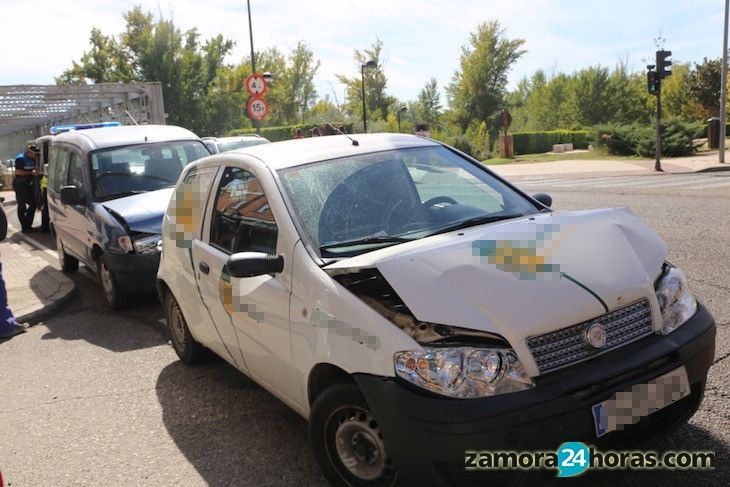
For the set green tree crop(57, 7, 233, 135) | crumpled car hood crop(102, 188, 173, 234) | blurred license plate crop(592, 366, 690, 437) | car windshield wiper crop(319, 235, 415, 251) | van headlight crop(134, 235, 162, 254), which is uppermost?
green tree crop(57, 7, 233, 135)

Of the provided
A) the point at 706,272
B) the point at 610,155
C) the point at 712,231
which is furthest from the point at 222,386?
the point at 610,155

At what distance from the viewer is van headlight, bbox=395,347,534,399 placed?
2.44 m

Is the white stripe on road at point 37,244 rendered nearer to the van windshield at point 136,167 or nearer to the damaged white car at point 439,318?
the van windshield at point 136,167

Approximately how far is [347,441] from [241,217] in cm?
153

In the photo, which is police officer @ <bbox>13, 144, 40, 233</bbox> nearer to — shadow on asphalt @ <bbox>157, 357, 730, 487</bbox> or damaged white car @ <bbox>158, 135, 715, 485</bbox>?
shadow on asphalt @ <bbox>157, 357, 730, 487</bbox>

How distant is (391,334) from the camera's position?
8.39 feet

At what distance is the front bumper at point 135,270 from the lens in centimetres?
662

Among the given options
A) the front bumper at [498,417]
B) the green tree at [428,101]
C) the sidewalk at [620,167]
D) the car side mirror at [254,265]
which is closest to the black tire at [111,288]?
the car side mirror at [254,265]

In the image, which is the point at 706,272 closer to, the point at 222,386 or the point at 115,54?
the point at 222,386

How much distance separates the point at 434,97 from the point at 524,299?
238 feet

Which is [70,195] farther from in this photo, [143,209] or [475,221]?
[475,221]

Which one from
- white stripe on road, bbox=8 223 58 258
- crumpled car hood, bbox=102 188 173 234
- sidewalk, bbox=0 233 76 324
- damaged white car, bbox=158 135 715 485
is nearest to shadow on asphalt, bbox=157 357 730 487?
damaged white car, bbox=158 135 715 485

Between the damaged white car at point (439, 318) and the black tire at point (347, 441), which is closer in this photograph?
the damaged white car at point (439, 318)

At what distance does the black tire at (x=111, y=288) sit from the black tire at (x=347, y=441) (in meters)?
4.63
